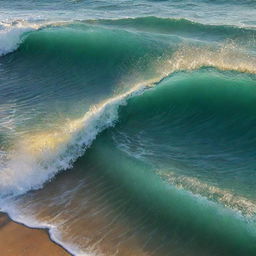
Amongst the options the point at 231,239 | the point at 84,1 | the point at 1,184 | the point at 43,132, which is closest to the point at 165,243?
the point at 231,239

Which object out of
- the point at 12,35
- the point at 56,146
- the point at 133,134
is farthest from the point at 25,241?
the point at 12,35

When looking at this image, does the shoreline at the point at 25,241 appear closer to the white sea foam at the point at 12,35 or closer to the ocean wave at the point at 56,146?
the ocean wave at the point at 56,146

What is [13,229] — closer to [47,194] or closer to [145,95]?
[47,194]

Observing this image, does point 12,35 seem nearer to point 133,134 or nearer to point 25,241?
point 133,134

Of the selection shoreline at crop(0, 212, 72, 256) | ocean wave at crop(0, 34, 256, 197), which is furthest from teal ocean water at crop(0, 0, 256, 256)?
shoreline at crop(0, 212, 72, 256)

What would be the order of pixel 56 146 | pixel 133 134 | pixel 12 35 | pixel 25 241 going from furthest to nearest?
pixel 12 35
pixel 133 134
pixel 56 146
pixel 25 241

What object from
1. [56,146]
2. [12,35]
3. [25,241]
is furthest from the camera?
[12,35]
